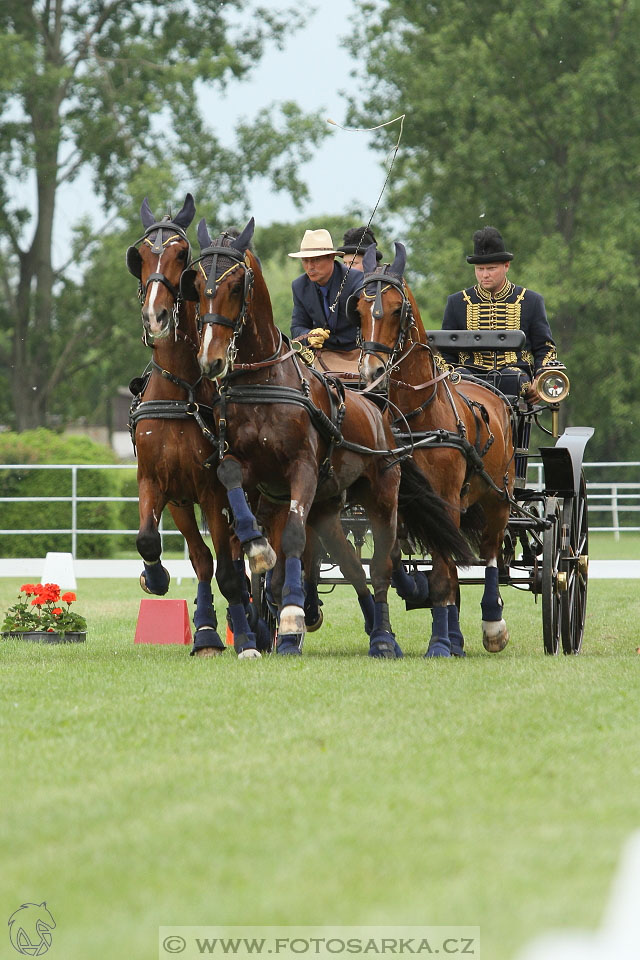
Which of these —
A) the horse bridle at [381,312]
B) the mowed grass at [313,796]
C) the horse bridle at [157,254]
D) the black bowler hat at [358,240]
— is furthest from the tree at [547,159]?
the mowed grass at [313,796]

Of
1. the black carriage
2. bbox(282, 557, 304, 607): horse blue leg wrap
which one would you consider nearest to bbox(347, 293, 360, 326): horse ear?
the black carriage

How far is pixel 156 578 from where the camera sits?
25.5ft

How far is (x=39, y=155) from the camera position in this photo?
31.1 metres

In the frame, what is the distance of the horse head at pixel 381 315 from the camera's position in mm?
7625

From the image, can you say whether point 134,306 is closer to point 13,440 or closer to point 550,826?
point 13,440

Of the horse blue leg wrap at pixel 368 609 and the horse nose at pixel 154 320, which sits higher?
the horse nose at pixel 154 320

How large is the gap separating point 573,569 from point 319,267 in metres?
2.56

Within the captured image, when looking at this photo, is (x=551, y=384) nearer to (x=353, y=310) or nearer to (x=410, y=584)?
(x=410, y=584)

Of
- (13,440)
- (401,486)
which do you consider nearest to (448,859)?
(401,486)

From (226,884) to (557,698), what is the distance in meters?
3.06

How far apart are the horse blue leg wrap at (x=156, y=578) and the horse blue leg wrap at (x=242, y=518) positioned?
2.48ft

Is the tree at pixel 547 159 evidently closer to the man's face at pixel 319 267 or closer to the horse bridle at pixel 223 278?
the man's face at pixel 319 267

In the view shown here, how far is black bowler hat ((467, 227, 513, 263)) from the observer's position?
971cm

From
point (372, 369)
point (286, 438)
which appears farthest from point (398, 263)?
point (286, 438)
